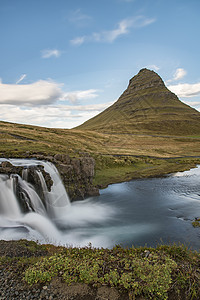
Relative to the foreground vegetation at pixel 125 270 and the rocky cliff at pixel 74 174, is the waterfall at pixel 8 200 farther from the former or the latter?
the foreground vegetation at pixel 125 270

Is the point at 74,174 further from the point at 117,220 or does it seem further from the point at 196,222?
the point at 196,222

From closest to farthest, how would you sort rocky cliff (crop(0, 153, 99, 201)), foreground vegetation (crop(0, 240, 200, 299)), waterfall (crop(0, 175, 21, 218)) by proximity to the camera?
foreground vegetation (crop(0, 240, 200, 299)) < waterfall (crop(0, 175, 21, 218)) < rocky cliff (crop(0, 153, 99, 201))

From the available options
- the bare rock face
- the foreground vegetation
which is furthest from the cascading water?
the foreground vegetation

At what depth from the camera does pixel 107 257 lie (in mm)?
9922

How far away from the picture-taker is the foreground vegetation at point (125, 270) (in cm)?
791

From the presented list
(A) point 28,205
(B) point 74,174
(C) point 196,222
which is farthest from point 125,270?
(B) point 74,174

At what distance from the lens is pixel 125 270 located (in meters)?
8.95

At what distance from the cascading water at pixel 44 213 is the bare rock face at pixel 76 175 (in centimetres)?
144

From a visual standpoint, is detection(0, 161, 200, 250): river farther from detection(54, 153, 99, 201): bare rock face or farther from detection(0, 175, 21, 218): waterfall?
detection(54, 153, 99, 201): bare rock face

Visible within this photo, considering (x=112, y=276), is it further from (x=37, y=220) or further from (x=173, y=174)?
(x=173, y=174)

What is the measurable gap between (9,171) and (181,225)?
61.7 feet

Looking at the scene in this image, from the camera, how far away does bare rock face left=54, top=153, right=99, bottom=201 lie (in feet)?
93.4

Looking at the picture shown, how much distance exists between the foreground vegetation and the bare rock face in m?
18.0

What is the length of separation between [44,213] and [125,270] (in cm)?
1476
